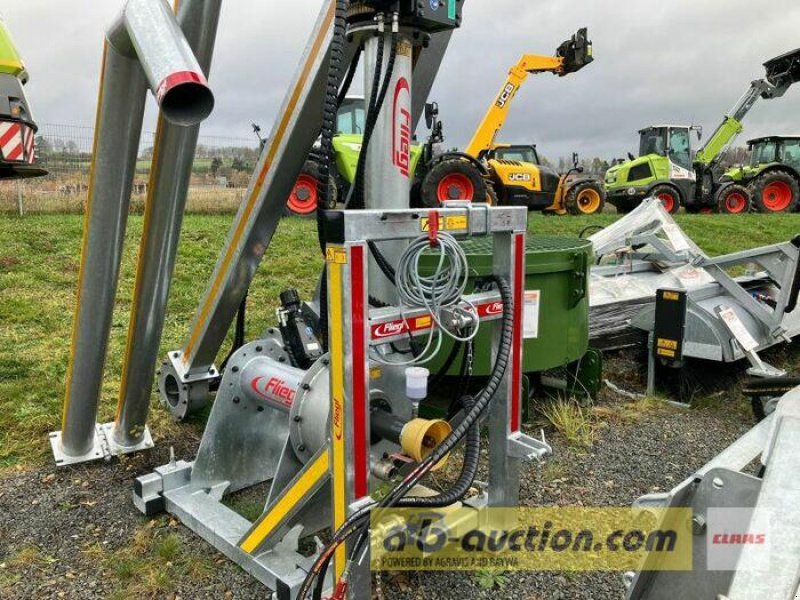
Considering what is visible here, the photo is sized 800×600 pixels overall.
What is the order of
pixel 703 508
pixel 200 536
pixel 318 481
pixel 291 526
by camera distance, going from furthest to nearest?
pixel 200 536 → pixel 291 526 → pixel 318 481 → pixel 703 508

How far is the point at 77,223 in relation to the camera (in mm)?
10961

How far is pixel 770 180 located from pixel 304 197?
1385 cm

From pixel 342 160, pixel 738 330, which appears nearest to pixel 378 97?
pixel 738 330

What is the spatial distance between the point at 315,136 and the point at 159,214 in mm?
811

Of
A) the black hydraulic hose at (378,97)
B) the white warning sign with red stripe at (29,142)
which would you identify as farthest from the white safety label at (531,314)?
the white warning sign with red stripe at (29,142)

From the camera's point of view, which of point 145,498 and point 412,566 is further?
point 145,498

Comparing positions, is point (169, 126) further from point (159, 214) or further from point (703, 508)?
point (703, 508)

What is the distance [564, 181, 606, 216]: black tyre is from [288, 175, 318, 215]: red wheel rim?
6604 millimetres

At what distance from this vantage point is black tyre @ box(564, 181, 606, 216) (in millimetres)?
16344

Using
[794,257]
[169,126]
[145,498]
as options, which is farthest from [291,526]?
[794,257]

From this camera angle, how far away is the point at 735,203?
19125 mm

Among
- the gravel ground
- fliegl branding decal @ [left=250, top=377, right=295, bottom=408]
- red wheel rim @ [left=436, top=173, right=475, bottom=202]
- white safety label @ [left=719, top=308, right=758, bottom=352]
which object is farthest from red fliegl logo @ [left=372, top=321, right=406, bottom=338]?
red wheel rim @ [left=436, top=173, right=475, bottom=202]

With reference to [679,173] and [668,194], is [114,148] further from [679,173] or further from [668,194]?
[679,173]

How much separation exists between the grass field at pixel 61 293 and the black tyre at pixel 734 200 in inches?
207
